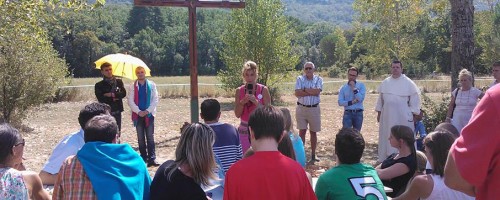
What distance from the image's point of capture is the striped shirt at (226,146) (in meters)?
4.40

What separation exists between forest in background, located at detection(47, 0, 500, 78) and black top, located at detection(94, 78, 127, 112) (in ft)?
58.6

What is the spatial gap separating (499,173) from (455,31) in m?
7.93

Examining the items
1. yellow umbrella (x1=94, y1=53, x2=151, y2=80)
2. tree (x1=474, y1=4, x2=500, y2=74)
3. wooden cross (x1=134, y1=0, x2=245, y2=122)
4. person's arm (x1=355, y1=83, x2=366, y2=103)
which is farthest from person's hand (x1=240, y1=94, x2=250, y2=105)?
tree (x1=474, y1=4, x2=500, y2=74)

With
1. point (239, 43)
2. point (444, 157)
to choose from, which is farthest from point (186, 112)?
point (444, 157)

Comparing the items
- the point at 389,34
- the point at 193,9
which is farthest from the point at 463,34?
the point at 389,34

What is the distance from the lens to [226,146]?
174 inches

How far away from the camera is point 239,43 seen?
2472cm

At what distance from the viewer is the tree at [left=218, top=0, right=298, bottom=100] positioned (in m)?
24.4

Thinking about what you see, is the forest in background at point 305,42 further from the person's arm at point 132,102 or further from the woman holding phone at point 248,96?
the woman holding phone at point 248,96

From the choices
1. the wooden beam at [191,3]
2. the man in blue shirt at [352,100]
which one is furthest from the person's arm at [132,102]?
the man in blue shirt at [352,100]

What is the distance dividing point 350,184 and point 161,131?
1069 centimetres

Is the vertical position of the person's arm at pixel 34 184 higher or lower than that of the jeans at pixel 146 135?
higher

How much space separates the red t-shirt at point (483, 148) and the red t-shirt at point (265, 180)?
1065 mm

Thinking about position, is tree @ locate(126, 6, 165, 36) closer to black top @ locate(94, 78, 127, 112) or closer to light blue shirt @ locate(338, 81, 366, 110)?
black top @ locate(94, 78, 127, 112)
